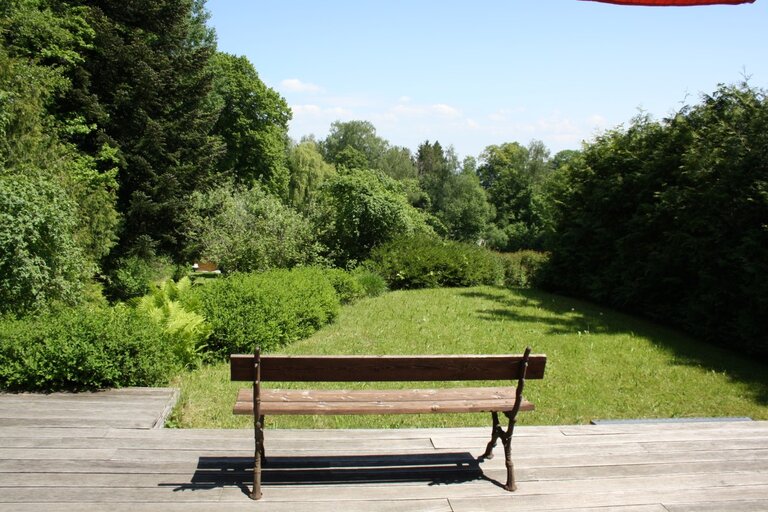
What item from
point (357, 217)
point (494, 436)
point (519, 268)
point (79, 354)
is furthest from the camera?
point (519, 268)

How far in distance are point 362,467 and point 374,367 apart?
100 cm

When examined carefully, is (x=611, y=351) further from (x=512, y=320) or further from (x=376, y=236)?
(x=376, y=236)

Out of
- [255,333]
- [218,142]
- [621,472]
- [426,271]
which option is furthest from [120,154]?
[621,472]

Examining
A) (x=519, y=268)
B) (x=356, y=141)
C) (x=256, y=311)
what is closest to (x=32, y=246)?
(x=256, y=311)

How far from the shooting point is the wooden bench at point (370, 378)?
3.92 m

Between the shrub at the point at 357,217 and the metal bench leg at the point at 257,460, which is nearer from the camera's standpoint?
the metal bench leg at the point at 257,460

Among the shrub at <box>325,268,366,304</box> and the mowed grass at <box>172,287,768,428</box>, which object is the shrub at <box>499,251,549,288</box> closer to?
the mowed grass at <box>172,287,768,428</box>

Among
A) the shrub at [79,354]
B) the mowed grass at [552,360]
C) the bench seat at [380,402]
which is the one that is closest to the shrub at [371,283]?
the mowed grass at [552,360]

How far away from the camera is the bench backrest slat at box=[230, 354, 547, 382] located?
12.9 feet

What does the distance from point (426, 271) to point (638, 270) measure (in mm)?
6879

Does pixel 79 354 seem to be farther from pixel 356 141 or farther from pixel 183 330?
pixel 356 141

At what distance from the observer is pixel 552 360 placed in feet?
30.3

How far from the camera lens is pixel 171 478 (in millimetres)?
4113

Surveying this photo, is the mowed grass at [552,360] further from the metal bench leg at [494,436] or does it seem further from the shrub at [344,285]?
the metal bench leg at [494,436]
